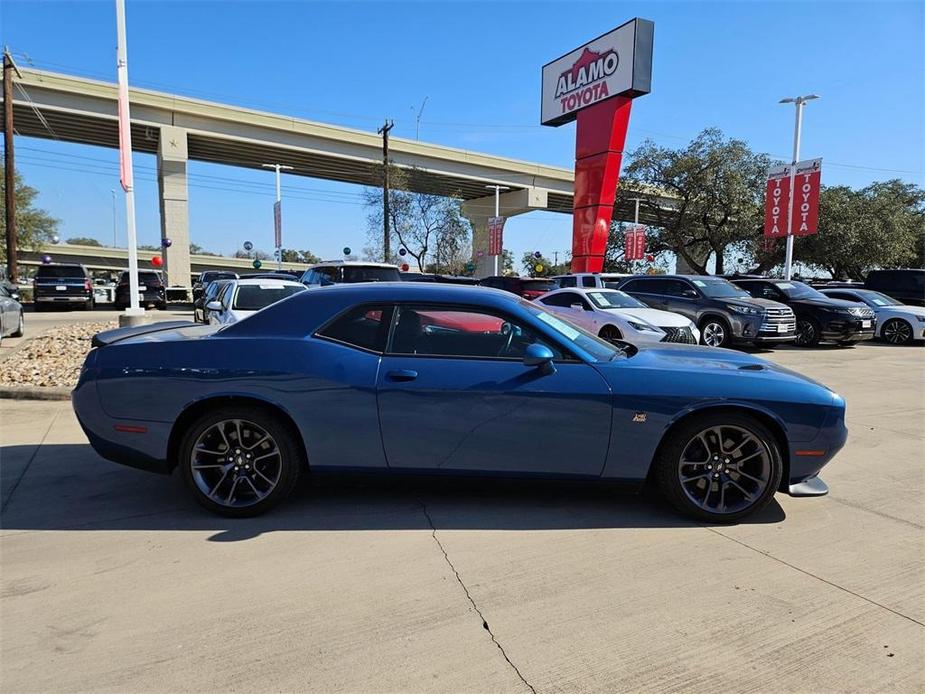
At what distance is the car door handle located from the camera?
145 inches

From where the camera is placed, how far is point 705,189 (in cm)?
3344

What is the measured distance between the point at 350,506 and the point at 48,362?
763 centimetres

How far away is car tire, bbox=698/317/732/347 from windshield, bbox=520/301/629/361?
9.65 metres

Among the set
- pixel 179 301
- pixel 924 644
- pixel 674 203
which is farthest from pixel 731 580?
pixel 674 203

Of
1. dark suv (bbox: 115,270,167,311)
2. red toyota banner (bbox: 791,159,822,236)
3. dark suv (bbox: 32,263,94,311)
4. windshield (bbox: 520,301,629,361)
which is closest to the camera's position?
windshield (bbox: 520,301,629,361)

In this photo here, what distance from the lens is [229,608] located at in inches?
112

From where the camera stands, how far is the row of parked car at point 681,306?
34.3 feet

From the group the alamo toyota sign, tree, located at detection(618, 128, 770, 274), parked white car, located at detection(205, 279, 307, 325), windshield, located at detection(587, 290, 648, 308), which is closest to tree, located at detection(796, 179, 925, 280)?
tree, located at detection(618, 128, 770, 274)

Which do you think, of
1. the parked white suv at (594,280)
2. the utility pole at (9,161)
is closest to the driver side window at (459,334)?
the parked white suv at (594,280)

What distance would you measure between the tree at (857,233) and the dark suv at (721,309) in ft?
84.9

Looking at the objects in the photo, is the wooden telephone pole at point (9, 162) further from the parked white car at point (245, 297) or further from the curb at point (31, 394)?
the curb at point (31, 394)

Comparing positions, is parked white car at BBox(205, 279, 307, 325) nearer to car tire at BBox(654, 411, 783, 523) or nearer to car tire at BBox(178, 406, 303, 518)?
car tire at BBox(178, 406, 303, 518)

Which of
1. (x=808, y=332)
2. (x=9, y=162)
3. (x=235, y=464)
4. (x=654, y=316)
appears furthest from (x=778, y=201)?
(x=9, y=162)

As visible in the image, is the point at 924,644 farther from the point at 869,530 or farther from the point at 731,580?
the point at 869,530
